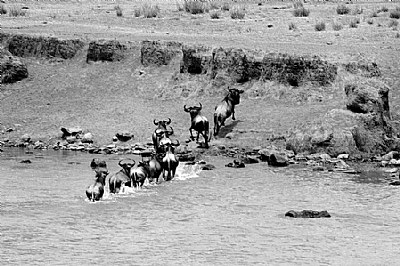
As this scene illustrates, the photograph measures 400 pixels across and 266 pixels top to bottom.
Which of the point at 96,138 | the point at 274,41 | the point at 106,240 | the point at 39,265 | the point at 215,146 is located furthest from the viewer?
the point at 274,41

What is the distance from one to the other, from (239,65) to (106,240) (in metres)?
15.8

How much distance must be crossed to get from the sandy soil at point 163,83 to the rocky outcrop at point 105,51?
0.33 metres

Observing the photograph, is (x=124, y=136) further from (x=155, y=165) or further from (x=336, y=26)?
(x=336, y=26)

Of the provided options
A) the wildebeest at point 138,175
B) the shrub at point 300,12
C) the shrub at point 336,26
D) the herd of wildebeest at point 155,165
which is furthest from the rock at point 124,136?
the shrub at point 300,12

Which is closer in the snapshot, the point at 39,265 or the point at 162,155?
the point at 39,265

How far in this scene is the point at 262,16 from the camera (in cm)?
4412

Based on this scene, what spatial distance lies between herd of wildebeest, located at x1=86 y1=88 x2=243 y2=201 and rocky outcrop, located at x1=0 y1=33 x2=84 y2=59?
8678mm

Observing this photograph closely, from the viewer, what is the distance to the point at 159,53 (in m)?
34.3

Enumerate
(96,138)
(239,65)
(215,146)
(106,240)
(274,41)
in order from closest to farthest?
(106,240) → (215,146) → (96,138) → (239,65) → (274,41)

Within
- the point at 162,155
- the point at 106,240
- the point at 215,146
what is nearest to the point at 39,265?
the point at 106,240

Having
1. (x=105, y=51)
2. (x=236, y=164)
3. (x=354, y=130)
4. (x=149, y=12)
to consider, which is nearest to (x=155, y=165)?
(x=236, y=164)

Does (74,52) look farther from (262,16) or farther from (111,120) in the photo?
(262,16)

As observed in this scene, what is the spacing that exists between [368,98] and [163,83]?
26.7 feet

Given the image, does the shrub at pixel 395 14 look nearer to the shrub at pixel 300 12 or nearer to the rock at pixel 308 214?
the shrub at pixel 300 12
